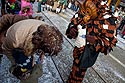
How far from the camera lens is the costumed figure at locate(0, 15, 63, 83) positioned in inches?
77.6

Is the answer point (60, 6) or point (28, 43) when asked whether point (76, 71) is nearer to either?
point (28, 43)

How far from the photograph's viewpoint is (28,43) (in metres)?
2.05

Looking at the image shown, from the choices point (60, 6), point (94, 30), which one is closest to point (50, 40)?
point (94, 30)

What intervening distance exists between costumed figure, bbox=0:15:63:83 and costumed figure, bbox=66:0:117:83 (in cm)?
96

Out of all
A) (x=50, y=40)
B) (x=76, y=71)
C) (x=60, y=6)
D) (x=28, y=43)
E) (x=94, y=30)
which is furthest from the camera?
(x=60, y=6)

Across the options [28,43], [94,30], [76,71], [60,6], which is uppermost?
[28,43]

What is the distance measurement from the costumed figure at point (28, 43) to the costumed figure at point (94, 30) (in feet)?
3.16

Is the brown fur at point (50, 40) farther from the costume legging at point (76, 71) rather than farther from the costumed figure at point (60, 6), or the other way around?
the costumed figure at point (60, 6)

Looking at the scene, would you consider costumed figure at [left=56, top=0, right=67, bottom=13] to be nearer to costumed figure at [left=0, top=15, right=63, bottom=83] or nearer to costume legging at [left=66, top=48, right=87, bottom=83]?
costume legging at [left=66, top=48, right=87, bottom=83]

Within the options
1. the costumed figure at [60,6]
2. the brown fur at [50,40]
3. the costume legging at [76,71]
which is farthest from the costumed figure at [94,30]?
the costumed figure at [60,6]

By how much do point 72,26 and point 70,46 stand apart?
317 centimetres

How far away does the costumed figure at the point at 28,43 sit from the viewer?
6.47ft

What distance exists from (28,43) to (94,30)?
4.26 ft

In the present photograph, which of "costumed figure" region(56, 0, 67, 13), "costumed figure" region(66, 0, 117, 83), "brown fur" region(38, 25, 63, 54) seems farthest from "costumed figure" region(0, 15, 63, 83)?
"costumed figure" region(56, 0, 67, 13)
